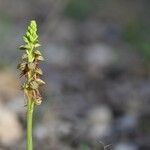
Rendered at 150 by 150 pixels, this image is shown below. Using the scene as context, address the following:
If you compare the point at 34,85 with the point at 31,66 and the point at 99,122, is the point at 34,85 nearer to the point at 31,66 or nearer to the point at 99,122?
the point at 31,66

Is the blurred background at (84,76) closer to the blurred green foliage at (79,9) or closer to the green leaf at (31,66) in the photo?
the blurred green foliage at (79,9)

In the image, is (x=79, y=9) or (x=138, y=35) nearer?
(x=138, y=35)

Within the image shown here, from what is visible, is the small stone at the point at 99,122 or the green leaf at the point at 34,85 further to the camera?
the small stone at the point at 99,122

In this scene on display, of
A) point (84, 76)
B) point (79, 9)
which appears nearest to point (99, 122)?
point (84, 76)

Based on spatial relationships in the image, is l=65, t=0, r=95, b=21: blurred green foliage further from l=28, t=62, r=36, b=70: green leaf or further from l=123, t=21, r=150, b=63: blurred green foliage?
l=28, t=62, r=36, b=70: green leaf

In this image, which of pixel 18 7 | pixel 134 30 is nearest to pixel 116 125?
pixel 134 30

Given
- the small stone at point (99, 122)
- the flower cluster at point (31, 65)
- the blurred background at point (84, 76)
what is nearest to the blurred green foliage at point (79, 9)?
the blurred background at point (84, 76)

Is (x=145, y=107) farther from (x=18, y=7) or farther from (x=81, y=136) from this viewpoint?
(x=18, y=7)

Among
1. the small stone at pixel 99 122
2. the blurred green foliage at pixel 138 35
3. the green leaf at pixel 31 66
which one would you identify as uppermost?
the blurred green foliage at pixel 138 35
